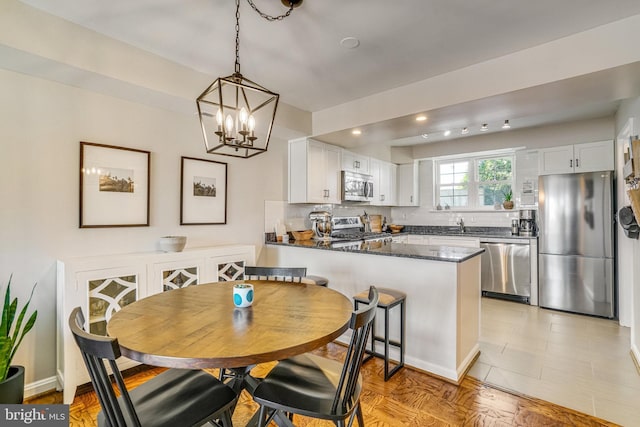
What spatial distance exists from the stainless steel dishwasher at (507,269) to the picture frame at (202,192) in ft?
12.5

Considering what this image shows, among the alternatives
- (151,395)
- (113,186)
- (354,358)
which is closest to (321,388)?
(354,358)

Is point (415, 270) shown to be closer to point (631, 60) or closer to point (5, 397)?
point (631, 60)

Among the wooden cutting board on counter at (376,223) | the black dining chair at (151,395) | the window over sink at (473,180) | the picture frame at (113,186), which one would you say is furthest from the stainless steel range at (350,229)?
the black dining chair at (151,395)

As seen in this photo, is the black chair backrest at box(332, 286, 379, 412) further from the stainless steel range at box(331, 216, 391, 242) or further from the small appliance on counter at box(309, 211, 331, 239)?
the stainless steel range at box(331, 216, 391, 242)

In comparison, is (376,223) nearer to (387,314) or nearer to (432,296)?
(432,296)

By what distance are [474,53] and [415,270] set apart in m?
1.80

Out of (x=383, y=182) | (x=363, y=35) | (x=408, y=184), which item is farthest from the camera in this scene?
(x=408, y=184)

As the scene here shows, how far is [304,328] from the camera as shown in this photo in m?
1.33

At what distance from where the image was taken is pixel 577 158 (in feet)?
13.8

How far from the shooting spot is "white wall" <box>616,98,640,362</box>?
2.67m

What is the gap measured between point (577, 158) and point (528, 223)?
44.2 inches

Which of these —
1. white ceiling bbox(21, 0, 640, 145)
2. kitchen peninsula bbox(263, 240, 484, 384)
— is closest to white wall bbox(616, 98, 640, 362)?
white ceiling bbox(21, 0, 640, 145)

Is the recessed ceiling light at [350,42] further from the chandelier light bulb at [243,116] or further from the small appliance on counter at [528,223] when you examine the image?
the small appliance on counter at [528,223]

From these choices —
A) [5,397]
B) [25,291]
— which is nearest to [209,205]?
[25,291]
